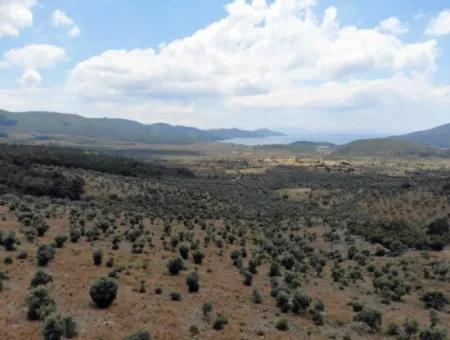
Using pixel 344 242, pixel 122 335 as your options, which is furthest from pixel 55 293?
pixel 344 242

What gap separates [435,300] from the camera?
114 ft

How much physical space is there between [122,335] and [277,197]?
86.7 meters

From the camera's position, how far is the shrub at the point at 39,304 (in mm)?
22578

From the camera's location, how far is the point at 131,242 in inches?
1767

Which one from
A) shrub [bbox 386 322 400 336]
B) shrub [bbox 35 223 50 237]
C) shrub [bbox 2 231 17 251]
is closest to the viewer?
shrub [bbox 386 322 400 336]

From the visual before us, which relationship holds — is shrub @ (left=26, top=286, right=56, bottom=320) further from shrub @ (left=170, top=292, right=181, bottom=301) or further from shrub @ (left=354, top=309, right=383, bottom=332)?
shrub @ (left=354, top=309, right=383, bottom=332)

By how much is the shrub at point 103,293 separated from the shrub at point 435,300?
23.3m

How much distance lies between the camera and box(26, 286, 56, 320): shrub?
22.6 meters

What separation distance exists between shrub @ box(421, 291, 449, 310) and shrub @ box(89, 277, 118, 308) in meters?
23.3

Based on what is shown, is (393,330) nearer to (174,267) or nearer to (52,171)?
(174,267)

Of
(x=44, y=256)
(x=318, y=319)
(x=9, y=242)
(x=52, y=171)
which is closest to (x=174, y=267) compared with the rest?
(x=44, y=256)

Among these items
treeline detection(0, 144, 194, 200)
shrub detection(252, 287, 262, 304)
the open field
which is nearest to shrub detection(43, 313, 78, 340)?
the open field

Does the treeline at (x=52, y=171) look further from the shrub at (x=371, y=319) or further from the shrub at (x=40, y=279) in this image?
the shrub at (x=371, y=319)

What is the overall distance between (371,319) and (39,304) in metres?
18.8
